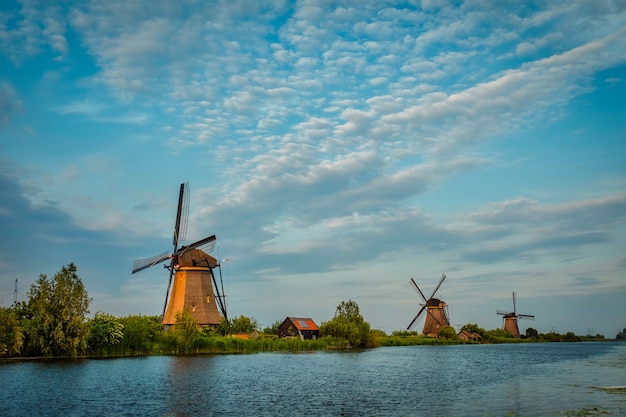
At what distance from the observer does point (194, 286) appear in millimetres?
69062

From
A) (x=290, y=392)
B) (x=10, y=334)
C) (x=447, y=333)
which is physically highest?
(x=10, y=334)

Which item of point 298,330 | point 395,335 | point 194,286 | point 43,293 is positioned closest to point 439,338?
point 395,335

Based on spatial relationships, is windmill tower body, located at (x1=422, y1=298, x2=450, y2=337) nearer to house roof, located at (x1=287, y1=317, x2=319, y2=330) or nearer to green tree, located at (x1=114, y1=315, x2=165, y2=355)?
house roof, located at (x1=287, y1=317, x2=319, y2=330)

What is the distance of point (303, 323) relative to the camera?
93.0 metres

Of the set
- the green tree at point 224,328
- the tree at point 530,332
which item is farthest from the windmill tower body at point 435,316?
the green tree at point 224,328

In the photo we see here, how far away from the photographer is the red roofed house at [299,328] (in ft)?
296

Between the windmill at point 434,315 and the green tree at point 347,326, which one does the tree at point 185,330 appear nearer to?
the green tree at point 347,326

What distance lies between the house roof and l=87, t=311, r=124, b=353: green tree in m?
39.9

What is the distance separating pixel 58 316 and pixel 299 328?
1861 inches

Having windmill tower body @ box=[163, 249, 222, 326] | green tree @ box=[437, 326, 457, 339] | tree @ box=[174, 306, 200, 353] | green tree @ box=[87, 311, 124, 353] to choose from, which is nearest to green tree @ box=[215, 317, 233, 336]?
windmill tower body @ box=[163, 249, 222, 326]

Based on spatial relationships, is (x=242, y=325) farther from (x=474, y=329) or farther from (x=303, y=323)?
(x=474, y=329)

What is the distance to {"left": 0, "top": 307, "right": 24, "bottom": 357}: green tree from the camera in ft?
154

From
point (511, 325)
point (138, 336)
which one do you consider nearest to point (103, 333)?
point (138, 336)

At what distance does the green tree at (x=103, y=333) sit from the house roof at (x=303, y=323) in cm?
3990
